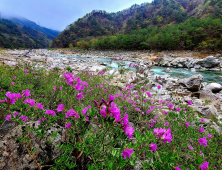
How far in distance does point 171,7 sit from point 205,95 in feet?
292

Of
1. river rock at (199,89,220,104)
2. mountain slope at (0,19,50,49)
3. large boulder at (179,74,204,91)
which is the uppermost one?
mountain slope at (0,19,50,49)

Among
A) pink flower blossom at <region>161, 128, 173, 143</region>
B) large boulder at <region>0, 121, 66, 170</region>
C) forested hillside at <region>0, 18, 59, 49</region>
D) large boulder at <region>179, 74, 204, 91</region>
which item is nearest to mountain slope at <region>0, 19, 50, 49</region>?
forested hillside at <region>0, 18, 59, 49</region>

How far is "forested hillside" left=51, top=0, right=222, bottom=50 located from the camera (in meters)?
28.4

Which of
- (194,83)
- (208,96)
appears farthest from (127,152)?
(194,83)

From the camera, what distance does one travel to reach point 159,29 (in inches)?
1900

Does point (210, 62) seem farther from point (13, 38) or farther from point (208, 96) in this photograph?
point (13, 38)

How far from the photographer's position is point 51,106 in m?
2.37

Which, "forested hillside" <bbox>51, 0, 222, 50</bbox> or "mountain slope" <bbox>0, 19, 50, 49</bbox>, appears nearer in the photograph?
"forested hillside" <bbox>51, 0, 222, 50</bbox>

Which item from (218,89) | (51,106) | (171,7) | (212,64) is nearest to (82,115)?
(51,106)

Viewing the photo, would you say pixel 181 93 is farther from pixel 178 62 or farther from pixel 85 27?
pixel 85 27

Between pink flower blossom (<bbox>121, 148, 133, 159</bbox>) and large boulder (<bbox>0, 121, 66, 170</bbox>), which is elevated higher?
pink flower blossom (<bbox>121, 148, 133, 159</bbox>)

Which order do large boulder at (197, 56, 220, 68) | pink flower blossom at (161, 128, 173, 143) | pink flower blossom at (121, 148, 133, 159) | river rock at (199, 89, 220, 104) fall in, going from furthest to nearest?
1. large boulder at (197, 56, 220, 68)
2. river rock at (199, 89, 220, 104)
3. pink flower blossom at (161, 128, 173, 143)
4. pink flower blossom at (121, 148, 133, 159)

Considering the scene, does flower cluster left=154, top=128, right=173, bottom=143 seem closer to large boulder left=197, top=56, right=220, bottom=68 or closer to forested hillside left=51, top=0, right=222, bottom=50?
large boulder left=197, top=56, right=220, bottom=68

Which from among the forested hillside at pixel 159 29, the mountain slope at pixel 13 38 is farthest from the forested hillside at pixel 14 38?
the forested hillside at pixel 159 29
